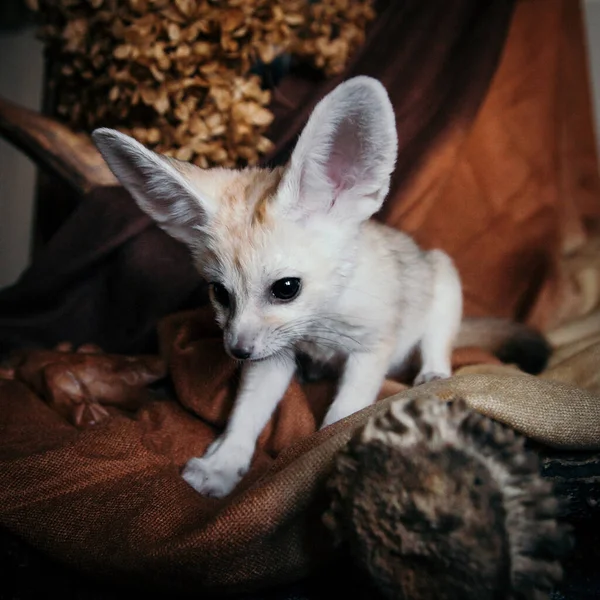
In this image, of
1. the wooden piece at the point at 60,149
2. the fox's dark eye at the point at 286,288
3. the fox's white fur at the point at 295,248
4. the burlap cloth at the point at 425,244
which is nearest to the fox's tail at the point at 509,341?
the burlap cloth at the point at 425,244

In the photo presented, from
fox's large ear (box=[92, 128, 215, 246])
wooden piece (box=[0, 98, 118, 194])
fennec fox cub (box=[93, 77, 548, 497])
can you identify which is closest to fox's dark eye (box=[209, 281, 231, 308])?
fennec fox cub (box=[93, 77, 548, 497])

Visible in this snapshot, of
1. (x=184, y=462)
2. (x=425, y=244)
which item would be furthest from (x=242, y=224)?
(x=425, y=244)

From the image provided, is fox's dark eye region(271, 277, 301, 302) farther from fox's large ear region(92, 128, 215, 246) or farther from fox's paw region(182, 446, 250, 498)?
fox's paw region(182, 446, 250, 498)

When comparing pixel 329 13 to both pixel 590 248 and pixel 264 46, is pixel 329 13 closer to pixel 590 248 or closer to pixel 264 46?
pixel 264 46

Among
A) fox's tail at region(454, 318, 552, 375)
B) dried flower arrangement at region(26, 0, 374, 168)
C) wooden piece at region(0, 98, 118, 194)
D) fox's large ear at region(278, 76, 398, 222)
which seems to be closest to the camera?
fox's large ear at region(278, 76, 398, 222)

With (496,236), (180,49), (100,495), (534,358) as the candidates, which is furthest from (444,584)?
(180,49)

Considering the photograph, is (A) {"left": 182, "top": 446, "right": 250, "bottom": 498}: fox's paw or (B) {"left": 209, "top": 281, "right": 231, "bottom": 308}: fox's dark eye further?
(B) {"left": 209, "top": 281, "right": 231, "bottom": 308}: fox's dark eye
